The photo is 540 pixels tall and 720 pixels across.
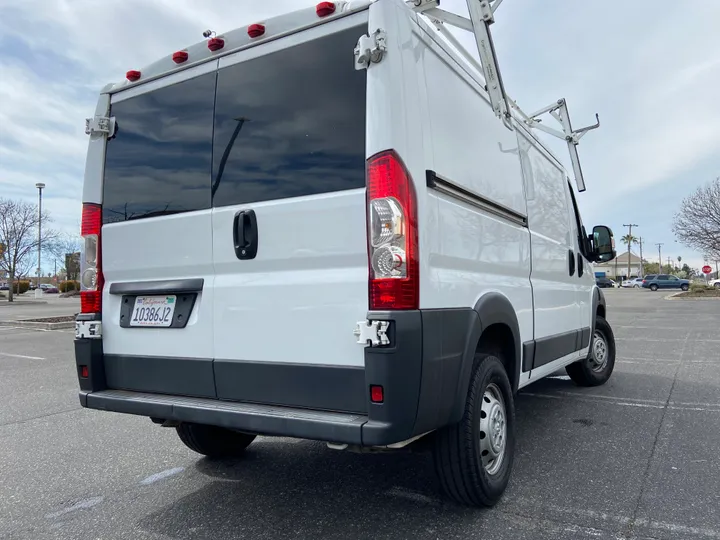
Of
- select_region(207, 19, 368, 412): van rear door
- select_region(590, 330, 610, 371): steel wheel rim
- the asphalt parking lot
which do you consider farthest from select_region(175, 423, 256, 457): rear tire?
select_region(590, 330, 610, 371): steel wheel rim

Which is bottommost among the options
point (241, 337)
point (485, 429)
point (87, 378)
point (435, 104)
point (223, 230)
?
point (485, 429)

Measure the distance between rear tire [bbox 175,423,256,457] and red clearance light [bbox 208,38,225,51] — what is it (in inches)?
92.6

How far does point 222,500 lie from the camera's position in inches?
129

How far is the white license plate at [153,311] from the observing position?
3102 millimetres

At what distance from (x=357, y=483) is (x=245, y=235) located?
1753 mm

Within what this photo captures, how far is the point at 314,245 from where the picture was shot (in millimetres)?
2627

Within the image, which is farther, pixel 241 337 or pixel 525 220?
pixel 525 220

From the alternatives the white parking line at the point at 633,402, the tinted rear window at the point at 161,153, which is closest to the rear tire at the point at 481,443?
the tinted rear window at the point at 161,153

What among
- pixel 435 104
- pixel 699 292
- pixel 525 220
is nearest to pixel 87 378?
pixel 435 104

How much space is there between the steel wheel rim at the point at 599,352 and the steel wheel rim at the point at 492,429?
11.4 ft

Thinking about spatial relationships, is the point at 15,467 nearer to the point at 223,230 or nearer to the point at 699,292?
the point at 223,230

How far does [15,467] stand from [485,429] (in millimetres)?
3357

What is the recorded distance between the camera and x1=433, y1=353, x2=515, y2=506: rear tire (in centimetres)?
280

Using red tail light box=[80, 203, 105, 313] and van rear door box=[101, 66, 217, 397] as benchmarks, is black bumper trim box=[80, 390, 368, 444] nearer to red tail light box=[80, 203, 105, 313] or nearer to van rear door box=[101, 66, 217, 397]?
van rear door box=[101, 66, 217, 397]
